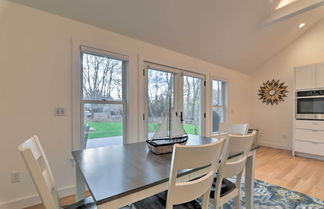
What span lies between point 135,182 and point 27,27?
2177 mm

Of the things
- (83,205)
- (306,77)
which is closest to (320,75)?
(306,77)

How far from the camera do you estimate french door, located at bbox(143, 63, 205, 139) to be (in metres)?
3.05

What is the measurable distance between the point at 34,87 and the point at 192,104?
2.95 meters

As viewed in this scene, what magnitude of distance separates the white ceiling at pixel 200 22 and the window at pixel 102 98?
493mm

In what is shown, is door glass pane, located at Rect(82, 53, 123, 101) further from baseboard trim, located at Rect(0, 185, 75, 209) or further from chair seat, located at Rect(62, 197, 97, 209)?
chair seat, located at Rect(62, 197, 97, 209)

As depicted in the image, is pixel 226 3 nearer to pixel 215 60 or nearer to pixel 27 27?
pixel 215 60

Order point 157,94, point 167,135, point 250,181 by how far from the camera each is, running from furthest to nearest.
Result: point 157,94, point 250,181, point 167,135

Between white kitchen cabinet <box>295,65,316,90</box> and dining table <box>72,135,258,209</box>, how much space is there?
4088mm

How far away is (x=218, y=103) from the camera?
457cm

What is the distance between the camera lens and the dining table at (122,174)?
0.79m

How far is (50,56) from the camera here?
80.0 inches

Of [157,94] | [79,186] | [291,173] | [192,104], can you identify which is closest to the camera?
[79,186]

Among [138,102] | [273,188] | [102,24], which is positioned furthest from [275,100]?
[102,24]

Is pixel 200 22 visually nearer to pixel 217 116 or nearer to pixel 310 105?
pixel 217 116
